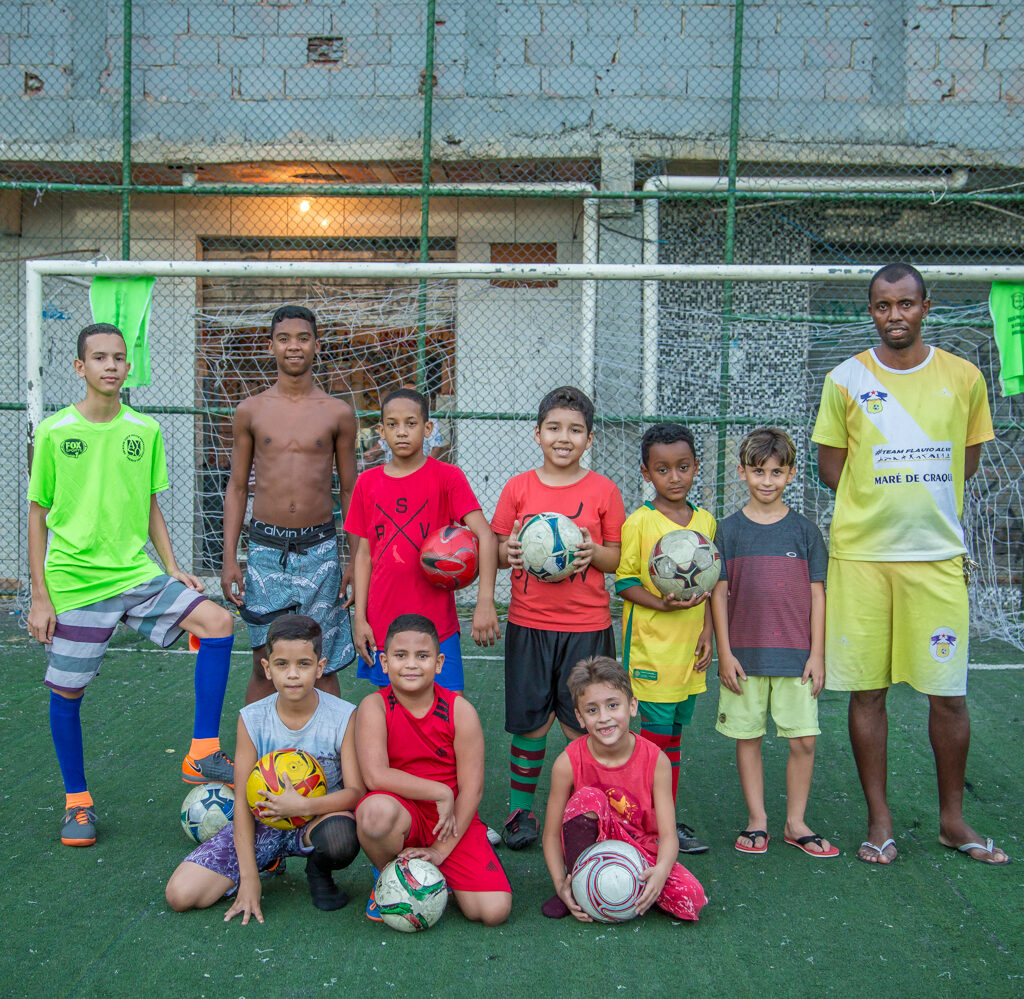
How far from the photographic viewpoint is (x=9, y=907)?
9.31 feet

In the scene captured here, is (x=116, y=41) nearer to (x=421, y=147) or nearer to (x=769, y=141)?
(x=421, y=147)

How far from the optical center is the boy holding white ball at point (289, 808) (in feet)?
9.21

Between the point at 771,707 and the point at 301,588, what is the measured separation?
1893mm

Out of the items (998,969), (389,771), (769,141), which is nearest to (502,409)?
(769,141)

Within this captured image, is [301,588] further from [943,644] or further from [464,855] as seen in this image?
[943,644]

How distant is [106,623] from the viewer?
3.56 m

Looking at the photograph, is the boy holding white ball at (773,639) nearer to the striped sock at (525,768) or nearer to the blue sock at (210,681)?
the striped sock at (525,768)

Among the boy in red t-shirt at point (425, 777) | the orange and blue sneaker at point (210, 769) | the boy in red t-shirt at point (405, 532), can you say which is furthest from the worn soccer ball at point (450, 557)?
the orange and blue sneaker at point (210, 769)

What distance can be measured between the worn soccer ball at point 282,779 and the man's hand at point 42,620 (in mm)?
1117

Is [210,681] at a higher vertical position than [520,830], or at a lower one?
higher

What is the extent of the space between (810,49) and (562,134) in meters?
1.97

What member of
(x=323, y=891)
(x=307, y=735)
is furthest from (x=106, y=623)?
(x=323, y=891)

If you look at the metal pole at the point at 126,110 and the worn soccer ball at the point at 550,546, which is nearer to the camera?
the worn soccer ball at the point at 550,546

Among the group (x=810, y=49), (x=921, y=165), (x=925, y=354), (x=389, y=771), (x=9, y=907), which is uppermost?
(x=810, y=49)
